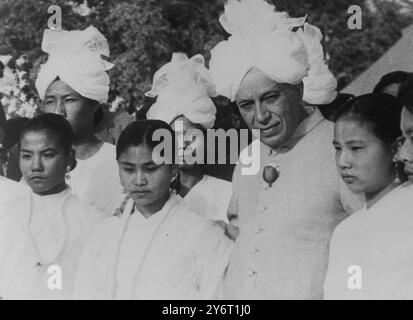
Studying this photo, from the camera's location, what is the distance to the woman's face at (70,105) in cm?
320

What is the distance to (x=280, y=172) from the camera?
2.82m

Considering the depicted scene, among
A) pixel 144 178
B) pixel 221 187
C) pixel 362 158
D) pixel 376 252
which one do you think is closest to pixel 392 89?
pixel 362 158

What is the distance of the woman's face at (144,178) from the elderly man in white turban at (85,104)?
0.24m

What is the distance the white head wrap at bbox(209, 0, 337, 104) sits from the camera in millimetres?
2758

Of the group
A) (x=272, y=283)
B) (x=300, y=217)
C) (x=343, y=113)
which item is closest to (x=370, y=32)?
(x=343, y=113)

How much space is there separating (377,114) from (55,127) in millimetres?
1352

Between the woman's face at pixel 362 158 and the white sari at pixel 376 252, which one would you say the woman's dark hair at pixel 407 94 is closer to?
the woman's face at pixel 362 158

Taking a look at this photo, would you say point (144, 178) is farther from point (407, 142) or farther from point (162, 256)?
point (407, 142)

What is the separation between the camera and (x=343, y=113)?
271cm

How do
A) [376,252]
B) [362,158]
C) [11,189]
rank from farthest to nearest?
1. [11,189]
2. [376,252]
3. [362,158]
